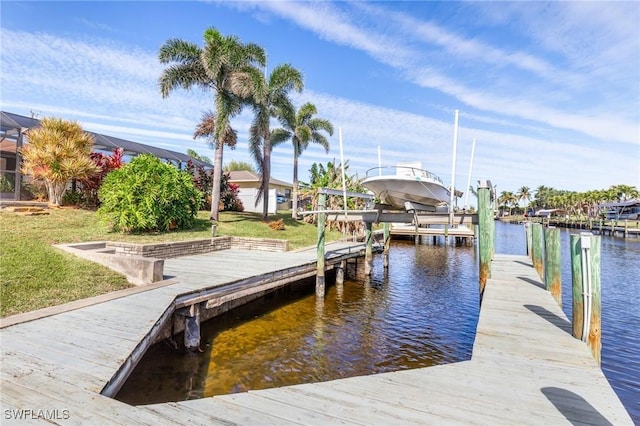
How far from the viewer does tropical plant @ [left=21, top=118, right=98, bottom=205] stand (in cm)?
1511

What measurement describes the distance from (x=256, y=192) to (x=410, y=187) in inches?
922

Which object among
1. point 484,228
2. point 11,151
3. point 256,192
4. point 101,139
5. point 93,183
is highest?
point 101,139

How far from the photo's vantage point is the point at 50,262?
8.32 metres

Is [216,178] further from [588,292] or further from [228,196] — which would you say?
[588,292]

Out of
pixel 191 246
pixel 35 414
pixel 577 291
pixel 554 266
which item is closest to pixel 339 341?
pixel 577 291

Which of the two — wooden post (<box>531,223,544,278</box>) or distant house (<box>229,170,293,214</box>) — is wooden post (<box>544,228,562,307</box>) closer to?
wooden post (<box>531,223,544,278</box>)

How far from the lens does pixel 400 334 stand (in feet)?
29.6

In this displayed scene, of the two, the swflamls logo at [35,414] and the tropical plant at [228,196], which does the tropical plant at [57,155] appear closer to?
the tropical plant at [228,196]

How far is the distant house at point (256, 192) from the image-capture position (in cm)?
3331

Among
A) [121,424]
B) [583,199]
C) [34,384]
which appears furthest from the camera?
[583,199]

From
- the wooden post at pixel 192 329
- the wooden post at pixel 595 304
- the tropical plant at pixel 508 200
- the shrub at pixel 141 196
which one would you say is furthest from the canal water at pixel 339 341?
the tropical plant at pixel 508 200

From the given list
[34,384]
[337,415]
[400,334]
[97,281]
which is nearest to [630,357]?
[400,334]

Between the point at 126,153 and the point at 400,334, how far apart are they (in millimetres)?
24277

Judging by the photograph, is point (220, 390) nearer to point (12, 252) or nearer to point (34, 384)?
point (34, 384)
